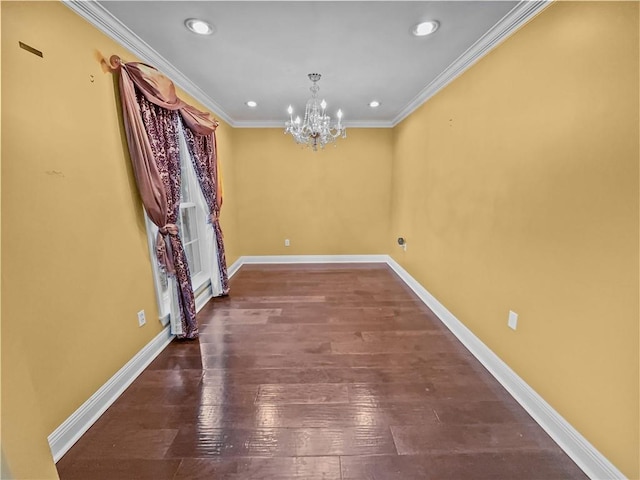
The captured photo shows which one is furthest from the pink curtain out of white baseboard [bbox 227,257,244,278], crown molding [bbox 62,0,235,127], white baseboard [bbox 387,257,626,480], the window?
white baseboard [bbox 387,257,626,480]

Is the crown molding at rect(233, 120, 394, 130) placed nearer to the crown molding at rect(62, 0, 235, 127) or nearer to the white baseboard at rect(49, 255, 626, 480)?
the crown molding at rect(62, 0, 235, 127)

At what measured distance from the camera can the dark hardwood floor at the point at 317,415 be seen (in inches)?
51.2

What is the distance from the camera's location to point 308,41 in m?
1.92

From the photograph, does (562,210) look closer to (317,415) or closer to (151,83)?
(317,415)

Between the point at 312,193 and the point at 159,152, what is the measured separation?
2.69 meters

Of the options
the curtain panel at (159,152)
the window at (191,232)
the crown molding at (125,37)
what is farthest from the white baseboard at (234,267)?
the crown molding at (125,37)

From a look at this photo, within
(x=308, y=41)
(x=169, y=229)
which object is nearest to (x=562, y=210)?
(x=308, y=41)

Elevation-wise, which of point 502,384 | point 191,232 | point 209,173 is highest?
point 209,173

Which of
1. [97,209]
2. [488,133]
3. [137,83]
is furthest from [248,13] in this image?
[488,133]

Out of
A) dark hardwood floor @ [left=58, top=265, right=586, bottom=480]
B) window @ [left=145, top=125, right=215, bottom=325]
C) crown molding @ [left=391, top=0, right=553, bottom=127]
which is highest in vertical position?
crown molding @ [left=391, top=0, right=553, bottom=127]

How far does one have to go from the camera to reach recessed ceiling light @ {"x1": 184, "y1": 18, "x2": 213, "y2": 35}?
1.69 metres

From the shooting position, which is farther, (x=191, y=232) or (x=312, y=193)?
(x=312, y=193)

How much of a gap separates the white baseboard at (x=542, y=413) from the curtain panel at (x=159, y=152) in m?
2.44

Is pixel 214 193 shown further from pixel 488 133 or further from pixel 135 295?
pixel 488 133
